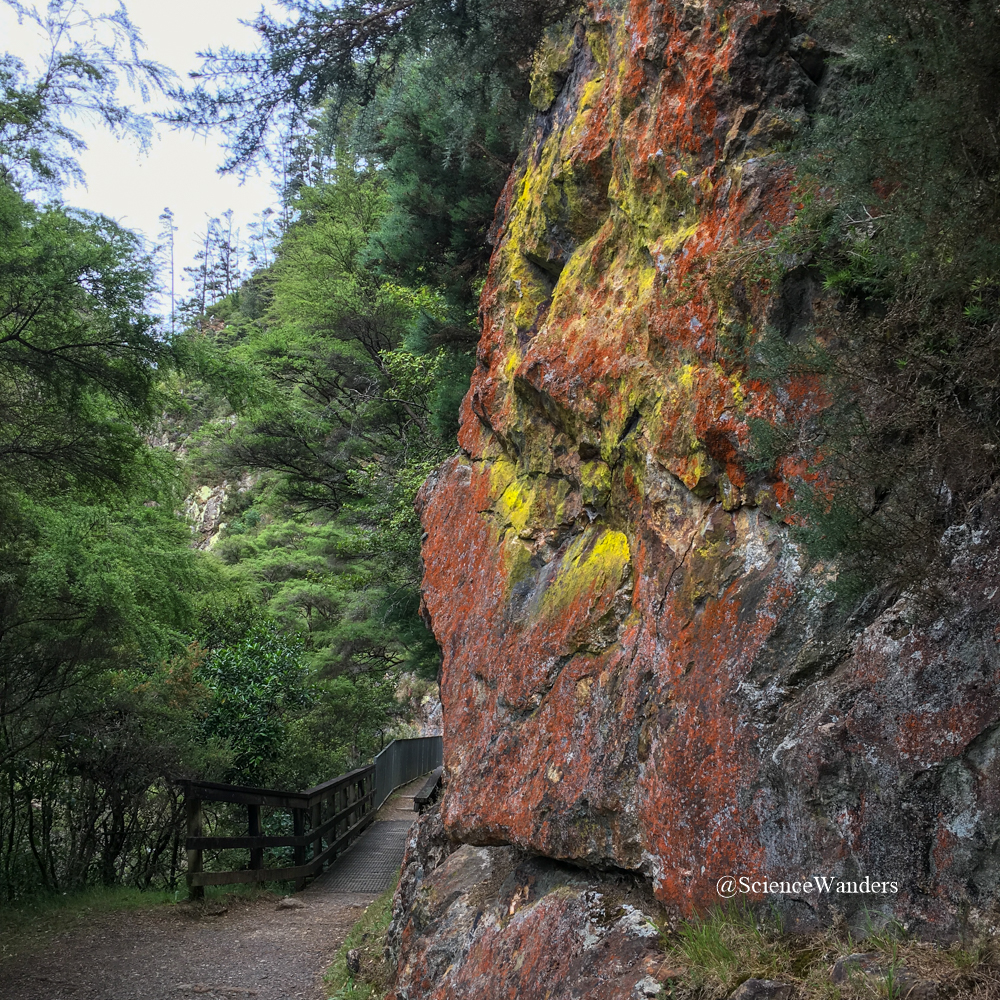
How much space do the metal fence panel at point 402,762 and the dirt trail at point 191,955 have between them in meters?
6.41

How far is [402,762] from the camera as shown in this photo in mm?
18375

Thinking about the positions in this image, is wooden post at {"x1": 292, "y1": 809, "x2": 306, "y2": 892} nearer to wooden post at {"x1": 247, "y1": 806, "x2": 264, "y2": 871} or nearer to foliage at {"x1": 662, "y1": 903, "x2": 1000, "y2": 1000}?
wooden post at {"x1": 247, "y1": 806, "x2": 264, "y2": 871}

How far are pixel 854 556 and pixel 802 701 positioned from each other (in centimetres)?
63

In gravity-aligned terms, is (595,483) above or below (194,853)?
above

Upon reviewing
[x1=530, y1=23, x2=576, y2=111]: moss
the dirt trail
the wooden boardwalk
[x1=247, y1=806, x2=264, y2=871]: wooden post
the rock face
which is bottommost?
the wooden boardwalk

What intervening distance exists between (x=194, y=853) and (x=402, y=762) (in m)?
9.91

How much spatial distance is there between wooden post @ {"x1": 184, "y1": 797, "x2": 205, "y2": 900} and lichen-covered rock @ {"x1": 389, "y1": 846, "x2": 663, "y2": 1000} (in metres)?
3.94

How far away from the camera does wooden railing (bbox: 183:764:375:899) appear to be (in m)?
8.81

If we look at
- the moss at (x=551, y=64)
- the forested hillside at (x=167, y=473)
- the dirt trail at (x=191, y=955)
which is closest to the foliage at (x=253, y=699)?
the forested hillside at (x=167, y=473)

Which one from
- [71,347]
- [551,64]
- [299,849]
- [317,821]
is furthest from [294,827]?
[551,64]

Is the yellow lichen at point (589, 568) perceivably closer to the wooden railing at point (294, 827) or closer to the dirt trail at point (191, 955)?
the dirt trail at point (191, 955)

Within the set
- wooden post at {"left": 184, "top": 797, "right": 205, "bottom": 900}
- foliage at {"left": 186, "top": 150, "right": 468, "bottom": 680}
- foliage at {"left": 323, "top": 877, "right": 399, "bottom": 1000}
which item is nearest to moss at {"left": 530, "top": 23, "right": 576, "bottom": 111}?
foliage at {"left": 186, "top": 150, "right": 468, "bottom": 680}

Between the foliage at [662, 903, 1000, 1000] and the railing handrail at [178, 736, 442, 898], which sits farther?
the railing handrail at [178, 736, 442, 898]

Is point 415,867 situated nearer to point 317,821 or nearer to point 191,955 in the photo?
point 191,955
